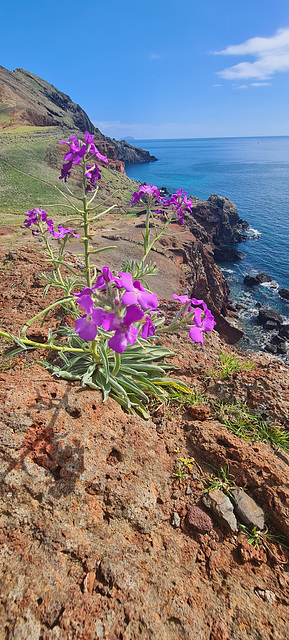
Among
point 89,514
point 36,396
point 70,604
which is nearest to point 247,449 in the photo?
point 89,514

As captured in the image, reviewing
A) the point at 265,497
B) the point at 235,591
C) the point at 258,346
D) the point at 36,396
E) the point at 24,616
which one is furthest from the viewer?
the point at 258,346

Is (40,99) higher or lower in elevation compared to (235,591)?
higher

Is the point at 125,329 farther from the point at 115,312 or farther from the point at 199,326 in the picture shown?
the point at 199,326

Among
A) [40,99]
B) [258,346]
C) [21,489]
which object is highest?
[40,99]

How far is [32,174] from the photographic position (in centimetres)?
4181

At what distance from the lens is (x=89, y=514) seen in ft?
7.14

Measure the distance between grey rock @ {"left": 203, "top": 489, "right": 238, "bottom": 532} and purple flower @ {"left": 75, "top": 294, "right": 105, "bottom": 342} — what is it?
179cm

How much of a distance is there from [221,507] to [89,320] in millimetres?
1912

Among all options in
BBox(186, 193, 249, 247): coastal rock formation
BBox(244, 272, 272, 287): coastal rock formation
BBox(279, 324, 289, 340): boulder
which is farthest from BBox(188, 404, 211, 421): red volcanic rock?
BBox(186, 193, 249, 247): coastal rock formation

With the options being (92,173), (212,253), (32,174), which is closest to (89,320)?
(92,173)

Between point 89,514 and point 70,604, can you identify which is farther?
point 89,514

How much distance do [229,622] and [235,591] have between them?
206 millimetres

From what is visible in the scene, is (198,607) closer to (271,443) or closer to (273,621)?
(273,621)

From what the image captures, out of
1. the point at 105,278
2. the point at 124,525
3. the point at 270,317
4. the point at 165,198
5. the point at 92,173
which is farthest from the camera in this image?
the point at 270,317
